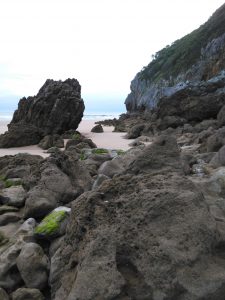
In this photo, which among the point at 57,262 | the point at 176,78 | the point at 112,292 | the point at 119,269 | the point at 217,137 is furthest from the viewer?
the point at 176,78

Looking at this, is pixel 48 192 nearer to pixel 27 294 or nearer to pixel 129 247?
pixel 27 294

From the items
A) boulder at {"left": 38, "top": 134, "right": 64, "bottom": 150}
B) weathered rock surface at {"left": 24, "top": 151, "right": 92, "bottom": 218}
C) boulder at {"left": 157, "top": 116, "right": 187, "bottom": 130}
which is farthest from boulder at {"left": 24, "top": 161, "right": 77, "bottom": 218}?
boulder at {"left": 157, "top": 116, "right": 187, "bottom": 130}

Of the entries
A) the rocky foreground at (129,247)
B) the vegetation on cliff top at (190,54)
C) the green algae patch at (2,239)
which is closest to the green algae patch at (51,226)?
the rocky foreground at (129,247)

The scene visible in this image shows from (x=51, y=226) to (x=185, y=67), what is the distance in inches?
1712

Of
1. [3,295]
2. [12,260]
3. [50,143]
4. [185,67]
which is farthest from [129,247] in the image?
[185,67]

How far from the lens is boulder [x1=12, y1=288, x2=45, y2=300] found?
3.79m

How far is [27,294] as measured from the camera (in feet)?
12.5

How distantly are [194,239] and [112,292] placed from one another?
0.80 meters

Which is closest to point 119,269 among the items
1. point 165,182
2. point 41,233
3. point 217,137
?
point 165,182

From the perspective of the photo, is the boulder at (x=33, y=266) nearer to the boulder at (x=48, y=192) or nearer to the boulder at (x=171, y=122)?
the boulder at (x=48, y=192)

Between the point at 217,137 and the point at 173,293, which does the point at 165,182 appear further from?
the point at 217,137

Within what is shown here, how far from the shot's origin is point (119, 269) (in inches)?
128

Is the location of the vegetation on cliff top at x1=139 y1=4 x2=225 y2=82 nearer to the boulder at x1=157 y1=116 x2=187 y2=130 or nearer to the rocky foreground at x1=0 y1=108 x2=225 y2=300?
the boulder at x1=157 y1=116 x2=187 y2=130

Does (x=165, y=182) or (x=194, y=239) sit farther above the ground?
(x=165, y=182)
